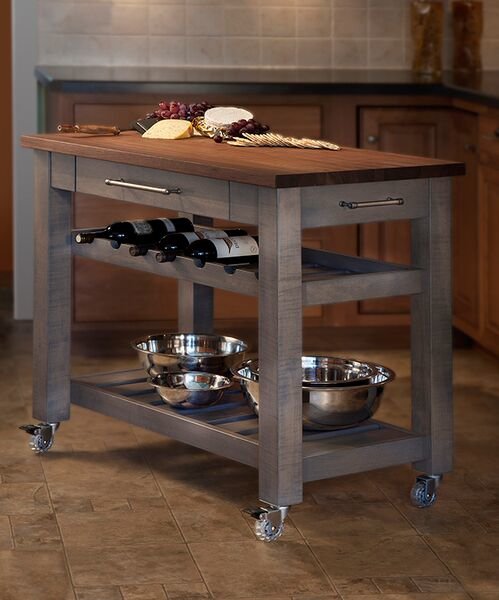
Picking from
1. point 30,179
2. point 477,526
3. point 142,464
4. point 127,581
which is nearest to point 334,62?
point 30,179

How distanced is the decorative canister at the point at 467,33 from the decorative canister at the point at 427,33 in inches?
3.5

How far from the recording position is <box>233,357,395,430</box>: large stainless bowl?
127 inches

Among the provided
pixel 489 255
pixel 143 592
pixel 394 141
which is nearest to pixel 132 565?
pixel 143 592

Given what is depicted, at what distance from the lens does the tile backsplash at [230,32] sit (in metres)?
5.81

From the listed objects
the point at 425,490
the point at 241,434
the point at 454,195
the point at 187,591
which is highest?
the point at 454,195

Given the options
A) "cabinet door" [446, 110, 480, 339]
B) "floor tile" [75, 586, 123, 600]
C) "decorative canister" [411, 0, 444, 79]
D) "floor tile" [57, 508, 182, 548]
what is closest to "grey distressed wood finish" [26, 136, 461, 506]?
"floor tile" [57, 508, 182, 548]

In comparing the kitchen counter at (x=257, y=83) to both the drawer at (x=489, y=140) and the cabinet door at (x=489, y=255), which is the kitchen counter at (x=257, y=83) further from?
the cabinet door at (x=489, y=255)

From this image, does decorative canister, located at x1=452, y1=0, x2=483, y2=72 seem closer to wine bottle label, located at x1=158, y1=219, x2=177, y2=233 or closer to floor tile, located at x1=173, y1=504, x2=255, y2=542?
wine bottle label, located at x1=158, y1=219, x2=177, y2=233

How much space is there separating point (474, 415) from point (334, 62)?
2259 mm

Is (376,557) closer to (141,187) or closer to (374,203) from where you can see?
(374,203)

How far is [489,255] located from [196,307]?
4.67 ft

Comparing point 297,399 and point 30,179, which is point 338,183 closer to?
point 297,399

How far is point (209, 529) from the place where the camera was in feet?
10.5

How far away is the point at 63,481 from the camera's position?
3.57m
